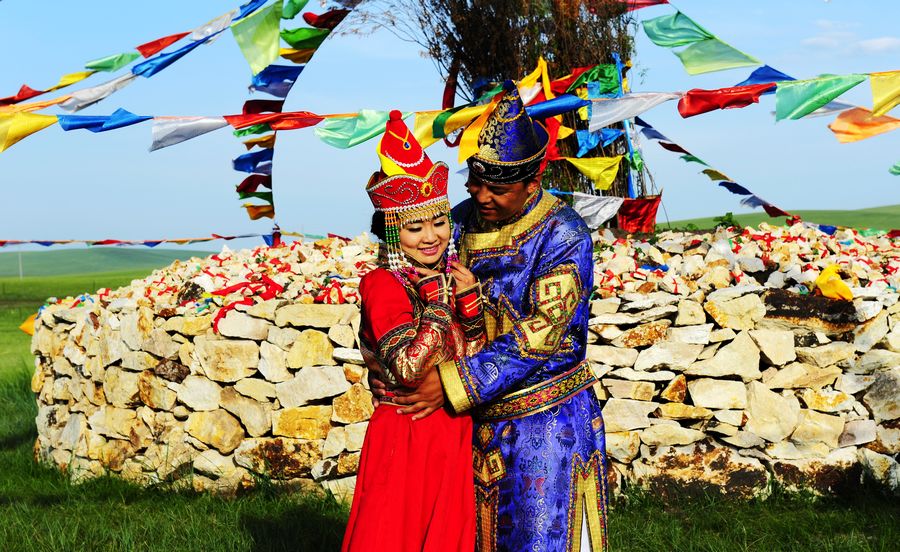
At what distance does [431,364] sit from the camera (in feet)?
9.78

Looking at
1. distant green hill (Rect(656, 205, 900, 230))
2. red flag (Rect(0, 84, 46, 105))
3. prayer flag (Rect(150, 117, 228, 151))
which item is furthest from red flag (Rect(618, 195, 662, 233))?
distant green hill (Rect(656, 205, 900, 230))

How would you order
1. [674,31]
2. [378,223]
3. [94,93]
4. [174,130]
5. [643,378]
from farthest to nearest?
[674,31] → [643,378] → [94,93] → [174,130] → [378,223]

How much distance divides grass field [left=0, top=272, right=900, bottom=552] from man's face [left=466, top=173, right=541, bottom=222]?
303cm

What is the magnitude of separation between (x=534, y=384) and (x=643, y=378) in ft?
10.9

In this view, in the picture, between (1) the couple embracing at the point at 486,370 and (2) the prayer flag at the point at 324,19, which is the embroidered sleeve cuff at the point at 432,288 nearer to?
(1) the couple embracing at the point at 486,370

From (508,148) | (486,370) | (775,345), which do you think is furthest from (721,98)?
(486,370)

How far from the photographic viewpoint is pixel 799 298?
21.7ft

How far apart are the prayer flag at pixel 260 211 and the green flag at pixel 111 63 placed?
3864 mm

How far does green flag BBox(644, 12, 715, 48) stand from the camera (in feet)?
23.4

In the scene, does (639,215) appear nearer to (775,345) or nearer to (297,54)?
(775,345)

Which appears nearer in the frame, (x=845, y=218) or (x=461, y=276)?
(x=461, y=276)

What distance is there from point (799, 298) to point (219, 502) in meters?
4.65

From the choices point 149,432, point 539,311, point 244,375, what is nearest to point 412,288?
point 539,311

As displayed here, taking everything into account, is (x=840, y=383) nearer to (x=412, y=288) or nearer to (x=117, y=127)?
(x=412, y=288)
